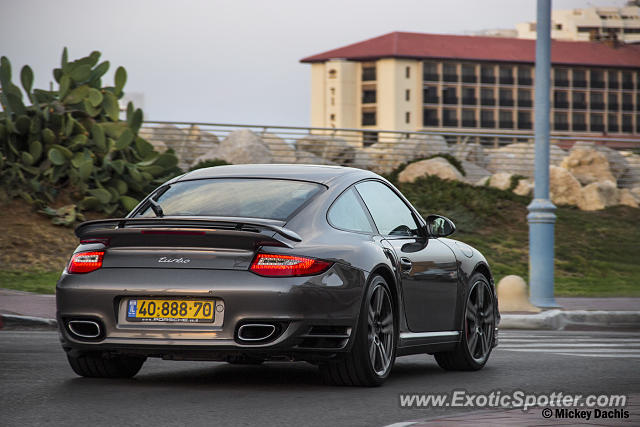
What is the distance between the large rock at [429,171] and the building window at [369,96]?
11686cm

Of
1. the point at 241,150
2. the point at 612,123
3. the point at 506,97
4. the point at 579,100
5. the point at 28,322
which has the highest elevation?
the point at 506,97

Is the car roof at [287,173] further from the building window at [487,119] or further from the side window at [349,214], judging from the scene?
the building window at [487,119]

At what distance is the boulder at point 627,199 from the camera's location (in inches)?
1298

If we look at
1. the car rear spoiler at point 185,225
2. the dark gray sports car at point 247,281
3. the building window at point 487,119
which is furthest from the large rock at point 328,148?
the building window at point 487,119

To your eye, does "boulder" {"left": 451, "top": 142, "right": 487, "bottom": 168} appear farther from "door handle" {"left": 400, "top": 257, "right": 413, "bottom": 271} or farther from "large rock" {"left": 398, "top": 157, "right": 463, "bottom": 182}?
"door handle" {"left": 400, "top": 257, "right": 413, "bottom": 271}

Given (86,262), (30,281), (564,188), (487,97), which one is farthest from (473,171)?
(487,97)

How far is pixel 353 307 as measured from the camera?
313 inches

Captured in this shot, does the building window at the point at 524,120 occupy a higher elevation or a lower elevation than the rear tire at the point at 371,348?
higher

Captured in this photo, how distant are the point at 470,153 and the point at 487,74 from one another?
11790 centimetres

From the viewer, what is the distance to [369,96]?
493ft

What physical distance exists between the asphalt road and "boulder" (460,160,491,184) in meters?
22.0

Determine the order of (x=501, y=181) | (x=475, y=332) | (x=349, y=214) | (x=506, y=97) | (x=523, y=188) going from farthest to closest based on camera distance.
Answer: (x=506, y=97)
(x=501, y=181)
(x=523, y=188)
(x=475, y=332)
(x=349, y=214)

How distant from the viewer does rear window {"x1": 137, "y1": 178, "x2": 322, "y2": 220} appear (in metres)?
8.35

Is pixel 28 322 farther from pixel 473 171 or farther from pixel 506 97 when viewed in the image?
pixel 506 97
